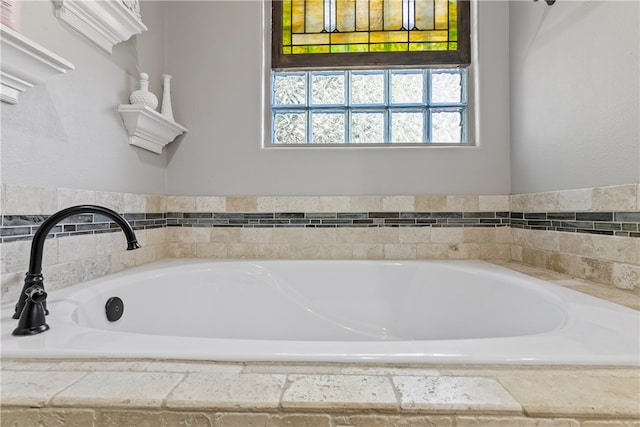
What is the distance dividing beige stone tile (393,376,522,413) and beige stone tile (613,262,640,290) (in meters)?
0.84

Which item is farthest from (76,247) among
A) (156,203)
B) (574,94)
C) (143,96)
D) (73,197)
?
(574,94)

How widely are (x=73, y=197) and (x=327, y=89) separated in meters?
1.37

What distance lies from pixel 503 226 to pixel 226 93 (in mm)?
1653

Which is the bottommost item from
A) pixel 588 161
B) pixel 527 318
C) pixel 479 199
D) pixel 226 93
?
pixel 527 318

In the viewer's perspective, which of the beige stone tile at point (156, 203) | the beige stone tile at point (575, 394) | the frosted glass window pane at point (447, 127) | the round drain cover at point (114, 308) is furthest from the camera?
the frosted glass window pane at point (447, 127)

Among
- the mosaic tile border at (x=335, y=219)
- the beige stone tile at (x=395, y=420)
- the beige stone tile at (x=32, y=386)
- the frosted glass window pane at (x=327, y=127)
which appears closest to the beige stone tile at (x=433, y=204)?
the mosaic tile border at (x=335, y=219)

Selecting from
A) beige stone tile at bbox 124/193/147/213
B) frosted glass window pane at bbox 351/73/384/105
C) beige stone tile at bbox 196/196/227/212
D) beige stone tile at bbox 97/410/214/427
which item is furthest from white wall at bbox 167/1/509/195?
beige stone tile at bbox 97/410/214/427

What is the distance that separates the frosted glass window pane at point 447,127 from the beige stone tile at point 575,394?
152 cm

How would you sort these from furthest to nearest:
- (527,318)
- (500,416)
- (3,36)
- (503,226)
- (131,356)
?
A: (503,226), (527,318), (3,36), (131,356), (500,416)

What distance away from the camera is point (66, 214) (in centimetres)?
79

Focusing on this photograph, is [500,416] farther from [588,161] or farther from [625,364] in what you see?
[588,161]

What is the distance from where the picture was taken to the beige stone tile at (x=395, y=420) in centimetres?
46

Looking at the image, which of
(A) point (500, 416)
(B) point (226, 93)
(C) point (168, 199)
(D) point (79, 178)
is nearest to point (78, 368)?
(A) point (500, 416)

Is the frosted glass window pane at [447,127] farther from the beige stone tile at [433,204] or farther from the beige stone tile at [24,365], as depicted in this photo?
the beige stone tile at [24,365]
